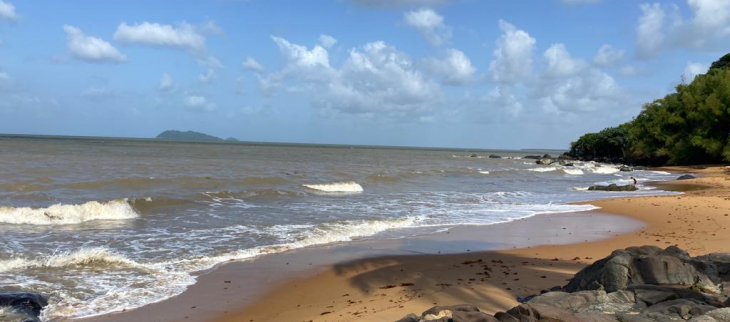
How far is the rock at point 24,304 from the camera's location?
21.4 ft

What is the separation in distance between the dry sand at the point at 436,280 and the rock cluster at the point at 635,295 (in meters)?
1.17

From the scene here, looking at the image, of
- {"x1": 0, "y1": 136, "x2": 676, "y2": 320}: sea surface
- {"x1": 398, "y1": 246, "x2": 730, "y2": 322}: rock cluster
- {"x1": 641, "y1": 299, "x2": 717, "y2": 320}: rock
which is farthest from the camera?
{"x1": 0, "y1": 136, "x2": 676, "y2": 320}: sea surface

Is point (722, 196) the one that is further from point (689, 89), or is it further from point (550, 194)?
point (689, 89)

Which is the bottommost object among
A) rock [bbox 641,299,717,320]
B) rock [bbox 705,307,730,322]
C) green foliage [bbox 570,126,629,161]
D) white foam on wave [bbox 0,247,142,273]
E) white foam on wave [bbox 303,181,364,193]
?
white foam on wave [bbox 303,181,364,193]

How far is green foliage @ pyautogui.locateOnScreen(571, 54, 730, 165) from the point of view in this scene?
1962 inches

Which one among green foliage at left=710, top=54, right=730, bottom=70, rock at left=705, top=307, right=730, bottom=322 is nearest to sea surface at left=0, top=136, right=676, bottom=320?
rock at left=705, top=307, right=730, bottom=322

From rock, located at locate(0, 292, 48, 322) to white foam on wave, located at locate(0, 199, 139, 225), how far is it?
8.62m

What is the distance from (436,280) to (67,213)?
40.7 ft

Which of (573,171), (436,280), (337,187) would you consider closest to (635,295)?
(436,280)

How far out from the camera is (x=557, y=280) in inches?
317

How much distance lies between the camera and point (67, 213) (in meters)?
15.7

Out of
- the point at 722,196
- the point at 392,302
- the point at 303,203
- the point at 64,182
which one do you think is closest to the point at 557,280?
the point at 392,302

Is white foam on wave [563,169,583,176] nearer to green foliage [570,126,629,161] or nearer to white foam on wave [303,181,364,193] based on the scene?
green foliage [570,126,629,161]

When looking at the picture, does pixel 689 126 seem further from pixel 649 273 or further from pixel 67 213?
pixel 67 213
